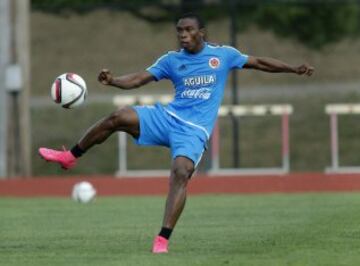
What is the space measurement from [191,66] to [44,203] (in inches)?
320

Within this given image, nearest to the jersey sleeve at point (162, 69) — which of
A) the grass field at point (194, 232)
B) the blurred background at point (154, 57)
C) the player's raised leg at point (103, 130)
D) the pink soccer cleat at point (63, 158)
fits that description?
the player's raised leg at point (103, 130)

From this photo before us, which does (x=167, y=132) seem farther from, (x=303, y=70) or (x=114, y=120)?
(x=303, y=70)

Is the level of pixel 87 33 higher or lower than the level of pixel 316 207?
higher

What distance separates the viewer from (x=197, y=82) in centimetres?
1201

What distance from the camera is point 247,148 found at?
31.7 m

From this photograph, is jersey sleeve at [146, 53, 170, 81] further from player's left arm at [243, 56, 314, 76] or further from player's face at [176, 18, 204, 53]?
player's left arm at [243, 56, 314, 76]

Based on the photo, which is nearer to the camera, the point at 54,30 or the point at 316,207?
the point at 316,207

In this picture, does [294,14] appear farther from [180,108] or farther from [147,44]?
[180,108]

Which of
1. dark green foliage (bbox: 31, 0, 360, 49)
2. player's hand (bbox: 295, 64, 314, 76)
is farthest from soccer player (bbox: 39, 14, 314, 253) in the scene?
dark green foliage (bbox: 31, 0, 360, 49)

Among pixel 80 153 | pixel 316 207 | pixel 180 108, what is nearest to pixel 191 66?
pixel 180 108

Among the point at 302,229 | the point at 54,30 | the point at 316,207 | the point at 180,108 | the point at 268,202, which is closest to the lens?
the point at 180,108

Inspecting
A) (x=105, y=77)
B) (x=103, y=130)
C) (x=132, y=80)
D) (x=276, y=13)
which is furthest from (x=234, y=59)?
(x=276, y=13)

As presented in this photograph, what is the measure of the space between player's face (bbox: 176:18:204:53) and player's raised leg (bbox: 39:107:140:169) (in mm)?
781

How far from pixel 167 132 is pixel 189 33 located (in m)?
0.92
